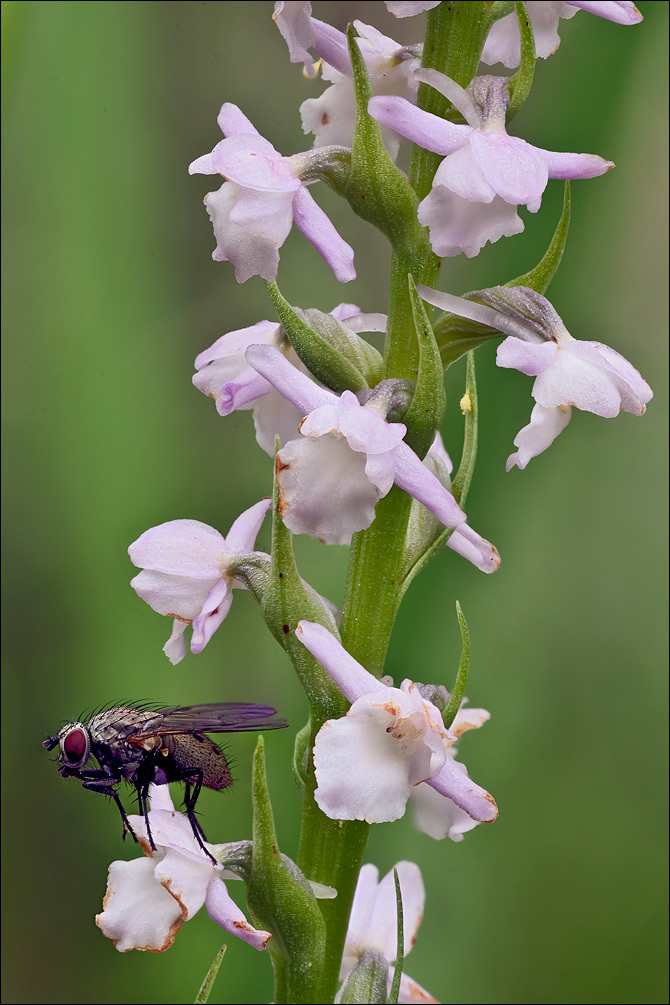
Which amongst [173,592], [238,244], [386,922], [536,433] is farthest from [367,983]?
[238,244]

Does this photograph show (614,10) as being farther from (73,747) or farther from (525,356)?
(73,747)

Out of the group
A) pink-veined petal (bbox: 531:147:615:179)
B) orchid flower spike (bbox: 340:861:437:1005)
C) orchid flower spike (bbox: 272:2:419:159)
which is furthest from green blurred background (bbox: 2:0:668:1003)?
pink-veined petal (bbox: 531:147:615:179)

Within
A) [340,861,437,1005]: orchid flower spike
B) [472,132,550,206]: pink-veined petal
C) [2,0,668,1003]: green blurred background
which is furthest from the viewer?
[2,0,668,1003]: green blurred background

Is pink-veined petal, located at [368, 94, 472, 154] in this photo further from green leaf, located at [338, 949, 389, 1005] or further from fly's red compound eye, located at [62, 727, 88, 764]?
green leaf, located at [338, 949, 389, 1005]

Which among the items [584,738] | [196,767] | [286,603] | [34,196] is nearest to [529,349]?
[286,603]

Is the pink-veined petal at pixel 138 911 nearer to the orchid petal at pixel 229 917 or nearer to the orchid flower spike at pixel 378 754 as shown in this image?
the orchid petal at pixel 229 917

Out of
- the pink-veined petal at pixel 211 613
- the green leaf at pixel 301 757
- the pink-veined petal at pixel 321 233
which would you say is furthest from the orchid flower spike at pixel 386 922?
the pink-veined petal at pixel 321 233

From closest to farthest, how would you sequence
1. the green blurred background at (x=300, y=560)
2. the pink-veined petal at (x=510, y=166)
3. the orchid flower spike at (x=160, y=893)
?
the pink-veined petal at (x=510, y=166) < the orchid flower spike at (x=160, y=893) < the green blurred background at (x=300, y=560)
